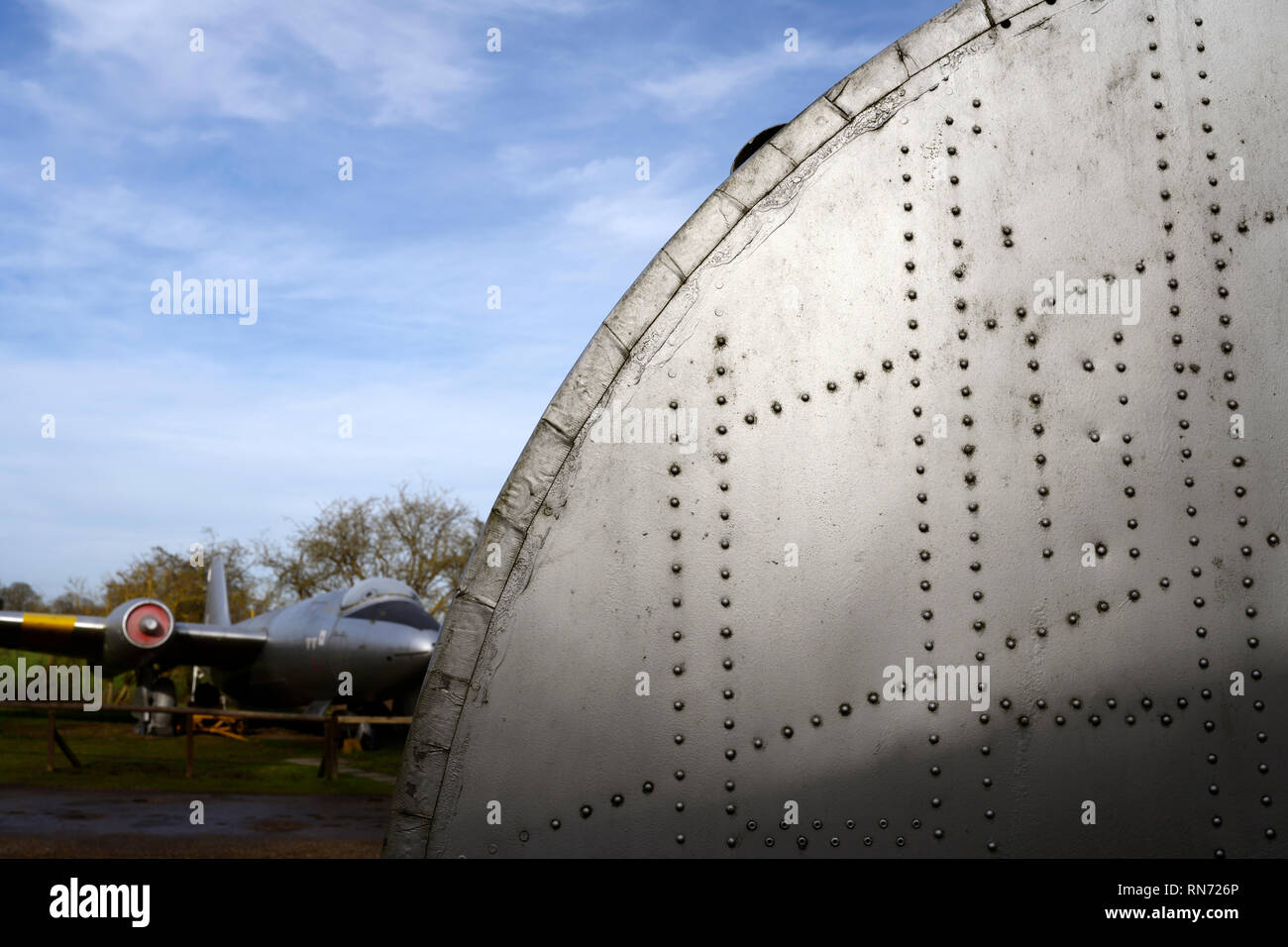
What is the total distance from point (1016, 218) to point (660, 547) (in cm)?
120

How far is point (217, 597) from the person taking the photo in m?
31.5

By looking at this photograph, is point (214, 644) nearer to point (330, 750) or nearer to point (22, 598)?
point (330, 750)

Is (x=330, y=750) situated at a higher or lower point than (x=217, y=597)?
lower

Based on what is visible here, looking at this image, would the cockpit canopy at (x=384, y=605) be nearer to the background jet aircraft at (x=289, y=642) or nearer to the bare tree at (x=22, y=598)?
the background jet aircraft at (x=289, y=642)

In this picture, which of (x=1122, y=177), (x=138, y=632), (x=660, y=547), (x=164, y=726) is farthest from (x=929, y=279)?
(x=164, y=726)

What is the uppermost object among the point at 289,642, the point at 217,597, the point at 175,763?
the point at 217,597

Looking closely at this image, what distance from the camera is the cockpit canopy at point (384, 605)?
70.7 ft

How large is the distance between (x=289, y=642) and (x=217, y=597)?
981 centimetres

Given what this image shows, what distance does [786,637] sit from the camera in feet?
7.27

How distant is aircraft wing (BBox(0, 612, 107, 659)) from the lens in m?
19.9

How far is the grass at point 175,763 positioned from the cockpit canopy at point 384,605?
3075 mm

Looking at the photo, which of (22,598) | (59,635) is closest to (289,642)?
(59,635)

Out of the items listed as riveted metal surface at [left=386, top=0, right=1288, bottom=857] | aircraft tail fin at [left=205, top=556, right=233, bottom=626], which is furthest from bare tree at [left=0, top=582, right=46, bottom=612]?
riveted metal surface at [left=386, top=0, right=1288, bottom=857]
